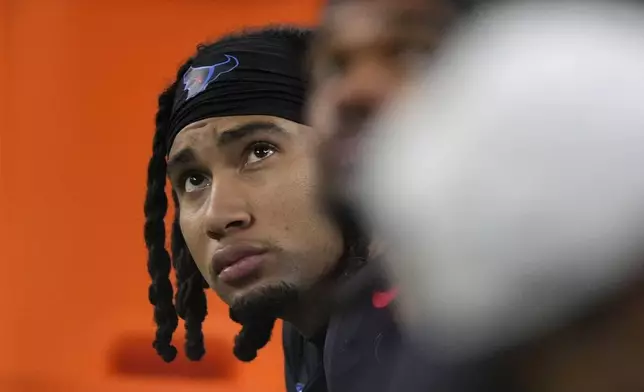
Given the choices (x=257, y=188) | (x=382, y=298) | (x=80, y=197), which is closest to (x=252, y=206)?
(x=257, y=188)

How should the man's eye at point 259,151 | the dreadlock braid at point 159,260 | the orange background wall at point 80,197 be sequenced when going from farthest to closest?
1. the orange background wall at point 80,197
2. the dreadlock braid at point 159,260
3. the man's eye at point 259,151

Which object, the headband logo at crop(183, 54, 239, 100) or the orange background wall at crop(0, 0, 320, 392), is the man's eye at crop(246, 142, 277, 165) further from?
the orange background wall at crop(0, 0, 320, 392)

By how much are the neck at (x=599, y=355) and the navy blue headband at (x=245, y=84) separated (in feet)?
0.79

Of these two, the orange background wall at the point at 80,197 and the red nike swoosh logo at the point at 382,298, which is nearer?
the red nike swoosh logo at the point at 382,298

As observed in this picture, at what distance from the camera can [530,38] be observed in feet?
0.77

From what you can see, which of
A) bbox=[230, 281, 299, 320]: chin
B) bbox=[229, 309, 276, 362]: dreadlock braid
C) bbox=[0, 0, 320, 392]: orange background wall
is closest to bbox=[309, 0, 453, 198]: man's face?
bbox=[230, 281, 299, 320]: chin

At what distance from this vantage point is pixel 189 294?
0.55 m

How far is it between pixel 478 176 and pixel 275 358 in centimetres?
44

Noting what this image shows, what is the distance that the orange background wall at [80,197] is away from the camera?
0.71m

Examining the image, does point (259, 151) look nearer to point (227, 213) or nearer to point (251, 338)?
point (227, 213)

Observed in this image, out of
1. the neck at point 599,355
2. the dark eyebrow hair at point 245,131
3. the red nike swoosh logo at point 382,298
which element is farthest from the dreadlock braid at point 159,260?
the neck at point 599,355

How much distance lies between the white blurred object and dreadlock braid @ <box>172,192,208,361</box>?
1.00 feet

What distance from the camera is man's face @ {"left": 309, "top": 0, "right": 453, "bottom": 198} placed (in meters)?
0.27

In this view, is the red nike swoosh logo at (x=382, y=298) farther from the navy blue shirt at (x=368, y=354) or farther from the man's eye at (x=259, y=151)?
the man's eye at (x=259, y=151)
